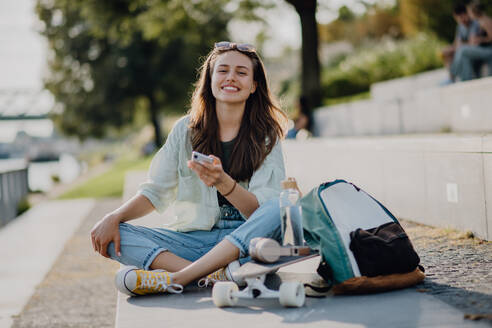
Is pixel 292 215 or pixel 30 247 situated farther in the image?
pixel 30 247

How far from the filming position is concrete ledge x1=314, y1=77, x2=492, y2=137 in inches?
234

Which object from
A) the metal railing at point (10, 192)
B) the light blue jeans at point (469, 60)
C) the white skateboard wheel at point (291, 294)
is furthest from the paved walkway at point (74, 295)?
the light blue jeans at point (469, 60)

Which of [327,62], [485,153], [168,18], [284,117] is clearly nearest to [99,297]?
[284,117]

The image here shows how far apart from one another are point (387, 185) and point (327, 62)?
67.5ft

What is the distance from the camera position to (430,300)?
8.42 ft

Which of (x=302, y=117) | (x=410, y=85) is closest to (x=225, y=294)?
(x=302, y=117)

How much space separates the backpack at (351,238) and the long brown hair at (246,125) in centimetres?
46

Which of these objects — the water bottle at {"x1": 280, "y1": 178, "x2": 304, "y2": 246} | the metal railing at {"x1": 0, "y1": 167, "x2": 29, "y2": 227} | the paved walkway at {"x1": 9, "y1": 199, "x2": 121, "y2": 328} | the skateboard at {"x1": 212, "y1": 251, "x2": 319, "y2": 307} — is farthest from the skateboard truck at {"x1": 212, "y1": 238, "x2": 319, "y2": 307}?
the metal railing at {"x1": 0, "y1": 167, "x2": 29, "y2": 227}

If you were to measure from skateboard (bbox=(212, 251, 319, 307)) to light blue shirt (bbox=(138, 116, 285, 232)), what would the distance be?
2.17 ft

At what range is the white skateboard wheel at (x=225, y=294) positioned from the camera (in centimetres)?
265

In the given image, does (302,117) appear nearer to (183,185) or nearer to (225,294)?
(183,185)

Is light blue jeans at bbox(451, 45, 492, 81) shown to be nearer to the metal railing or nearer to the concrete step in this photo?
the concrete step

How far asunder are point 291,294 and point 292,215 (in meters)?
0.43

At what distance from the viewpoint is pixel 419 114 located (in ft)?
24.9
